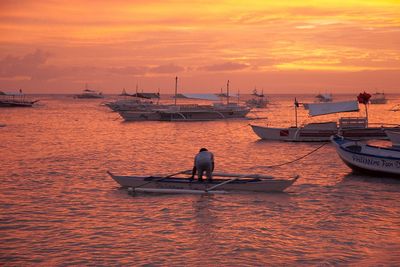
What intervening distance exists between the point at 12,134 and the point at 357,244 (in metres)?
40.9

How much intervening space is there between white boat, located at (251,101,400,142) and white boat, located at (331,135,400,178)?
10998 millimetres

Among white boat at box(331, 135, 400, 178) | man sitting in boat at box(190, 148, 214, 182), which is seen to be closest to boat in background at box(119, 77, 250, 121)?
white boat at box(331, 135, 400, 178)

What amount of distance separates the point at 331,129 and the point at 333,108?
2.45 metres

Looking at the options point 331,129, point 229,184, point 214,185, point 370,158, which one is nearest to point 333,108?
point 331,129

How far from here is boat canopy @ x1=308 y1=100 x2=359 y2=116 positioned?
33.5 metres

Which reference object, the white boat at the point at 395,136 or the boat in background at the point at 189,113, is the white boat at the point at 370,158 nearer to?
the white boat at the point at 395,136

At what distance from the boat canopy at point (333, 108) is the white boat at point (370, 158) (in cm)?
1066

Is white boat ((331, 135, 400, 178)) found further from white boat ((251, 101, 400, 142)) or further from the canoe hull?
white boat ((251, 101, 400, 142))

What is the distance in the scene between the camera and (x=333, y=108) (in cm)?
3403

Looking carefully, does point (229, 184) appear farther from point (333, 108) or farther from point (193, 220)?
point (333, 108)

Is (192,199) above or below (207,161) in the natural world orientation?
below

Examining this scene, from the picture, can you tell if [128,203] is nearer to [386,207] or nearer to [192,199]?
[192,199]

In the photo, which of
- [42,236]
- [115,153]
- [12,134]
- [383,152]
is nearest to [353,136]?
[383,152]

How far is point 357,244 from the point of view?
1230 centimetres
